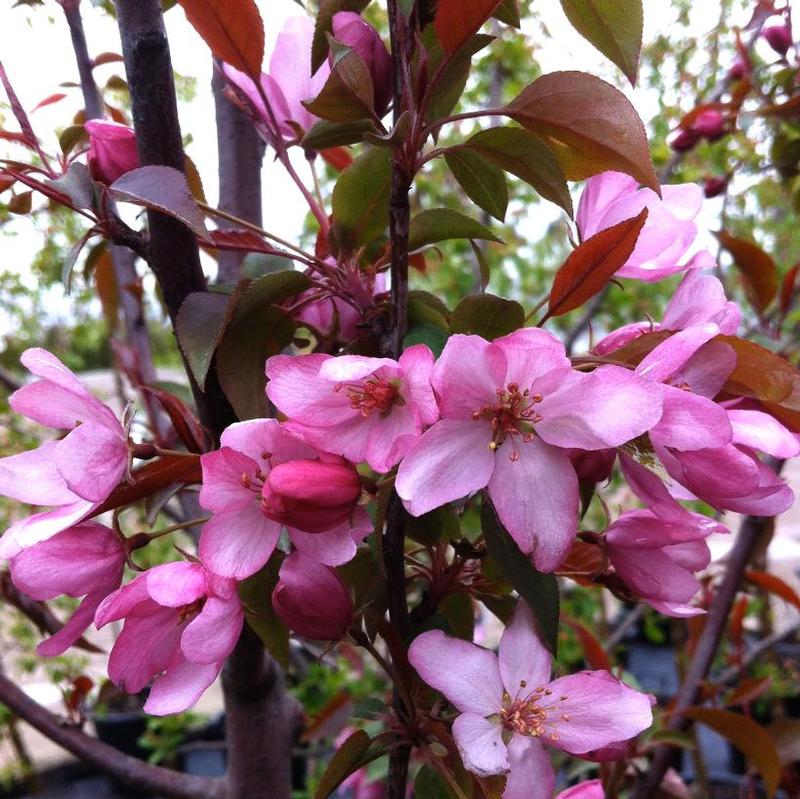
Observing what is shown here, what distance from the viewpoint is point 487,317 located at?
443 mm

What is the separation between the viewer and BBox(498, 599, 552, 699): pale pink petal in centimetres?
46

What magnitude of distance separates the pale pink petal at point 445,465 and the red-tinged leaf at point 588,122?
16 cm

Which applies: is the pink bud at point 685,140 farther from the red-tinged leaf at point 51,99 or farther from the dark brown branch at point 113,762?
the dark brown branch at point 113,762

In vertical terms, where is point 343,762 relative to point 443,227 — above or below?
below

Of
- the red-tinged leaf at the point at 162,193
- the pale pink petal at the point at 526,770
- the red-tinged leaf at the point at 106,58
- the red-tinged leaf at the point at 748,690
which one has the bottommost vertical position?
the red-tinged leaf at the point at 748,690

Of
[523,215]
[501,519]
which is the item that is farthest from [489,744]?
[523,215]

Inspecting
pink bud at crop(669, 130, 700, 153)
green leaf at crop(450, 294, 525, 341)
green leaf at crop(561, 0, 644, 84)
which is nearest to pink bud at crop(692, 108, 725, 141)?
pink bud at crop(669, 130, 700, 153)

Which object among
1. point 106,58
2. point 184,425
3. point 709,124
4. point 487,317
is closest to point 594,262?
point 487,317

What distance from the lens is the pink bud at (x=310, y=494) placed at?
0.38 meters

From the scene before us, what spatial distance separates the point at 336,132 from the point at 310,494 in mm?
202

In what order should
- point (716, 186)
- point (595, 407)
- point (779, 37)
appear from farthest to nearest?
point (716, 186) → point (779, 37) → point (595, 407)

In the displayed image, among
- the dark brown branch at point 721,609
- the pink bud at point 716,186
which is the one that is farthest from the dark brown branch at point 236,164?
the pink bud at point 716,186

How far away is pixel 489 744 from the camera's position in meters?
0.43

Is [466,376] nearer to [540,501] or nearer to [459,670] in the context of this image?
[540,501]
